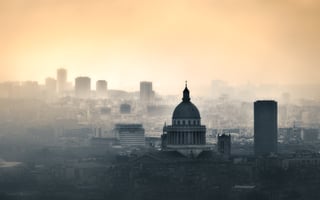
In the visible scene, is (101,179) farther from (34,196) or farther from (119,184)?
(34,196)

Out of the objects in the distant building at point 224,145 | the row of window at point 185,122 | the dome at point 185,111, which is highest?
the dome at point 185,111

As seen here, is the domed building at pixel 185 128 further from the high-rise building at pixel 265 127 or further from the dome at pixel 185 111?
the high-rise building at pixel 265 127

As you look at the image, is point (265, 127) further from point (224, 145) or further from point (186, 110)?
point (186, 110)

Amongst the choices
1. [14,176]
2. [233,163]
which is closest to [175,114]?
[233,163]

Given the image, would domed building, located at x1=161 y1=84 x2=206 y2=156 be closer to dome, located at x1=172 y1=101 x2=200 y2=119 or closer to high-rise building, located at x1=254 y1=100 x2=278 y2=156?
dome, located at x1=172 y1=101 x2=200 y2=119

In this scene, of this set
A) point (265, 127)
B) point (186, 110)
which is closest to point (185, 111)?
point (186, 110)

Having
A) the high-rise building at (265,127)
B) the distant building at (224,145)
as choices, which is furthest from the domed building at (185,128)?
the high-rise building at (265,127)
